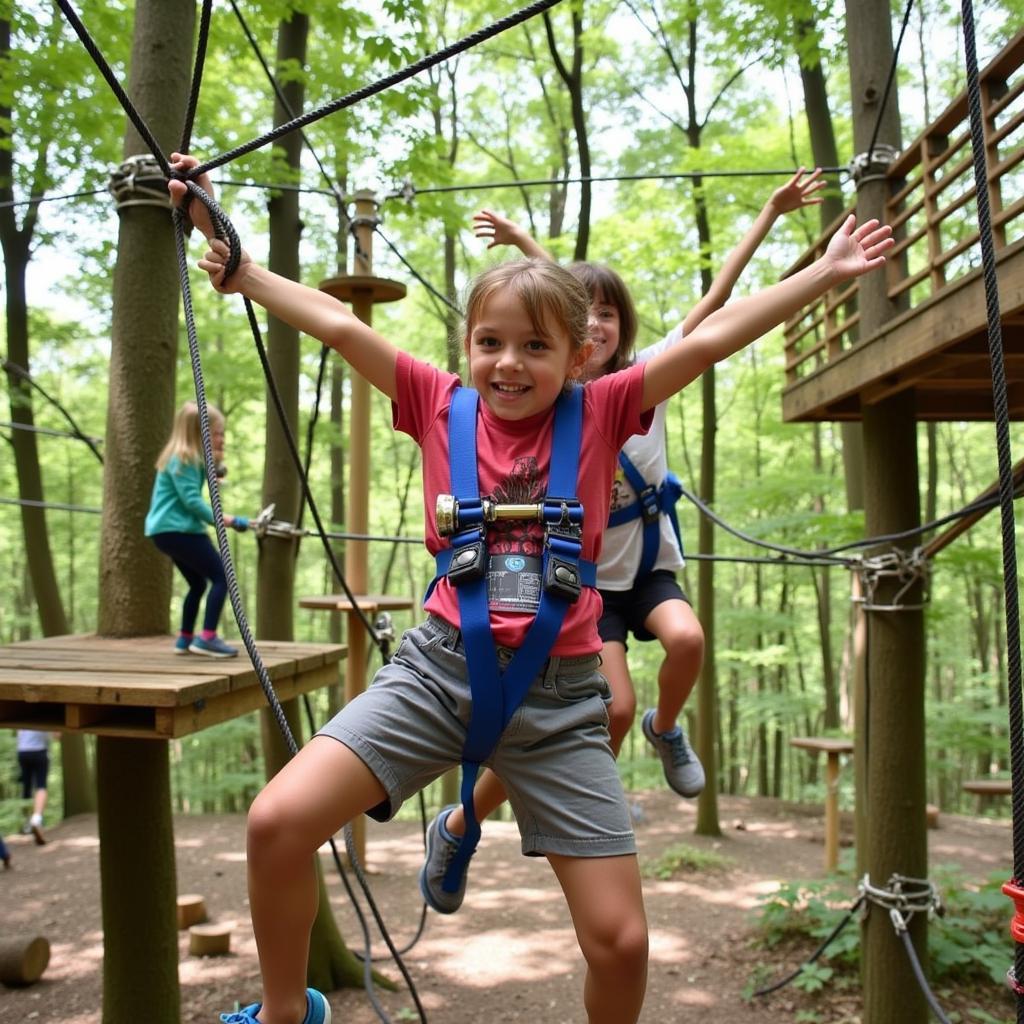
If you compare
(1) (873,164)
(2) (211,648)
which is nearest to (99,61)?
(2) (211,648)

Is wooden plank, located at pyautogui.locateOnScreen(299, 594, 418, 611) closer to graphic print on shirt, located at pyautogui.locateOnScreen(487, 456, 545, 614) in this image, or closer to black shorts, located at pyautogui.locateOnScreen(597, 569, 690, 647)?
black shorts, located at pyautogui.locateOnScreen(597, 569, 690, 647)

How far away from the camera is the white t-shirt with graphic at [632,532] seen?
272cm

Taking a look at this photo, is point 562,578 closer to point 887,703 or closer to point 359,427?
point 887,703

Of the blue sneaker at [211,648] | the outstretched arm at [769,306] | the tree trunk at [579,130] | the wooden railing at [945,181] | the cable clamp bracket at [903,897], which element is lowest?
the cable clamp bracket at [903,897]

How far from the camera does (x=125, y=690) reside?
2.38 meters

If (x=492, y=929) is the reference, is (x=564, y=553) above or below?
above

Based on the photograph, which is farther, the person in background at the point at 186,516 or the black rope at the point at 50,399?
the black rope at the point at 50,399

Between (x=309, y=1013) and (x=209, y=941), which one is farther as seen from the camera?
(x=209, y=941)

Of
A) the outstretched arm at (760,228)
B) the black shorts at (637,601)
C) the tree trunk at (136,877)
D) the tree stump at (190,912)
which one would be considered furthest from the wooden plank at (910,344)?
the tree stump at (190,912)

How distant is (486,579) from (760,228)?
1304mm

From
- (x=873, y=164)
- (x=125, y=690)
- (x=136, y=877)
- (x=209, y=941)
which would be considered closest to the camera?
(x=125, y=690)

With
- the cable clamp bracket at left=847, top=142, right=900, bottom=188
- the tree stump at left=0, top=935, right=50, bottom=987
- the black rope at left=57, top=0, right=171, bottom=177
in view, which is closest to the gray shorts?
the black rope at left=57, top=0, right=171, bottom=177

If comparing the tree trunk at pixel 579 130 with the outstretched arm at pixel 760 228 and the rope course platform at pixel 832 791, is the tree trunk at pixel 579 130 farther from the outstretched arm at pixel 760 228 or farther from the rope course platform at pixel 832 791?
the outstretched arm at pixel 760 228

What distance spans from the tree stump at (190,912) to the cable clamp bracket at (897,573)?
15.8 feet
